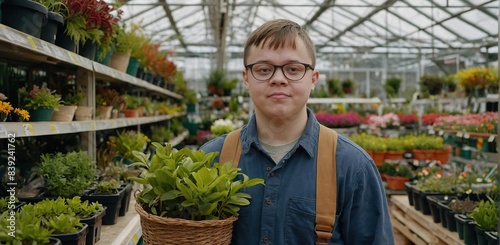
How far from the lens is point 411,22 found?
12.9 metres

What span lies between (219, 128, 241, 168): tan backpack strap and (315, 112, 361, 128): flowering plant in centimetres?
600

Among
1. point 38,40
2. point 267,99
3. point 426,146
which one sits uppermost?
point 38,40

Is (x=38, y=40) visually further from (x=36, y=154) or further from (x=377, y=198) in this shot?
(x=377, y=198)

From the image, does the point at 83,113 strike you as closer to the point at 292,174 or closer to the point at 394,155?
the point at 292,174

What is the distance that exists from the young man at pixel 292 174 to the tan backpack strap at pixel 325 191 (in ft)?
0.05

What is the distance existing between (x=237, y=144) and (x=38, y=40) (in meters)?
1.12

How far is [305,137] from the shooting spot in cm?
145

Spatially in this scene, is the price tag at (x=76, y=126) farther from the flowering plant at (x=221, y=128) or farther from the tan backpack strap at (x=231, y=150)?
the flowering plant at (x=221, y=128)

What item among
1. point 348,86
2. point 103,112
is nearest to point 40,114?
point 103,112

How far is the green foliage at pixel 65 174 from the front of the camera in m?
2.34

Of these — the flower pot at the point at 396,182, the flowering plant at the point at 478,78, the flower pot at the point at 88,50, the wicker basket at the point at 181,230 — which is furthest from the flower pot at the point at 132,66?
the flowering plant at the point at 478,78

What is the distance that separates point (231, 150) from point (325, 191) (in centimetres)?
33

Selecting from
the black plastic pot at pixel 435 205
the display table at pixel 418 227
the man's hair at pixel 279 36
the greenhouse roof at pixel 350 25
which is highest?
the greenhouse roof at pixel 350 25

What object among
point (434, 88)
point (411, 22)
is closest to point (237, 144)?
point (434, 88)
